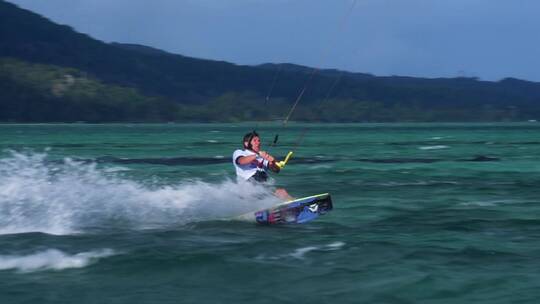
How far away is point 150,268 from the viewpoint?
14234 millimetres

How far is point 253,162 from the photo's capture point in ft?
61.9

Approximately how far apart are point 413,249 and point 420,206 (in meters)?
7.48

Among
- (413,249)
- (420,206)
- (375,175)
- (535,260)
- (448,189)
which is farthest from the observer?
(375,175)

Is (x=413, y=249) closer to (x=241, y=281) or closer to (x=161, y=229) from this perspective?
(x=241, y=281)

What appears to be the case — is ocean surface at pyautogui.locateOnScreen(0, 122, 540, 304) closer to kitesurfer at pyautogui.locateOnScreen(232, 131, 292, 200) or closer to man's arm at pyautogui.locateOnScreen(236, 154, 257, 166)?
kitesurfer at pyautogui.locateOnScreen(232, 131, 292, 200)

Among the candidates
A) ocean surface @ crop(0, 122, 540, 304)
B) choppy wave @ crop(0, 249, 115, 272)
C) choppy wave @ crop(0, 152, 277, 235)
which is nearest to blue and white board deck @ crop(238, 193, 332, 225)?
ocean surface @ crop(0, 122, 540, 304)

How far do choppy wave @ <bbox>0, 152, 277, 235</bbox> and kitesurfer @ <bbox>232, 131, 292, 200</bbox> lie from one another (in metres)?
0.24

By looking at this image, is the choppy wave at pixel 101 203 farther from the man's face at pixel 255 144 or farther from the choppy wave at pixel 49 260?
the choppy wave at pixel 49 260

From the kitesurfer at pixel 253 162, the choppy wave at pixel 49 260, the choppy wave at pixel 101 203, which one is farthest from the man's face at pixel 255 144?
the choppy wave at pixel 49 260

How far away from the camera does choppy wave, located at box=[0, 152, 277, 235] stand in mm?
18656

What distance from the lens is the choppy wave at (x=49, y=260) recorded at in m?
14.3

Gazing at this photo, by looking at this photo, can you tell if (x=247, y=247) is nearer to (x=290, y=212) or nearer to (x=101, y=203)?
(x=290, y=212)

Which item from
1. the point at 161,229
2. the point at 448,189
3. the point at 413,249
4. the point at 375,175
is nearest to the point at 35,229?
the point at 161,229

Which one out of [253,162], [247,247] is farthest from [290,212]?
[247,247]
